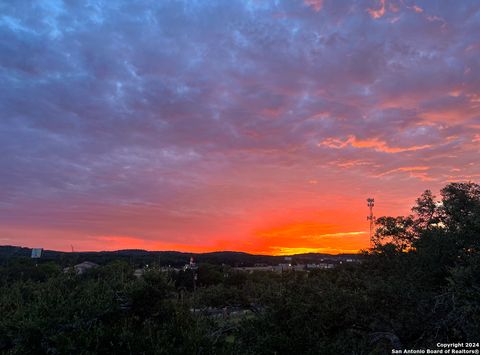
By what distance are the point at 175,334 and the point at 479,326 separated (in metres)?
8.15

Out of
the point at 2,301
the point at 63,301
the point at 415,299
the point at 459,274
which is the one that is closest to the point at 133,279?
the point at 63,301

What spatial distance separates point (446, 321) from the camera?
11.1m

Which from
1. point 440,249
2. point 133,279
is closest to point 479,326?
point 440,249

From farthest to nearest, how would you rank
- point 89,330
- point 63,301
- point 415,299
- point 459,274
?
point 415,299 < point 63,301 < point 459,274 < point 89,330

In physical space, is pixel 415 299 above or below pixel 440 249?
below

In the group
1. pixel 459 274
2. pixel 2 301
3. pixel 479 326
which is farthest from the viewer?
pixel 2 301

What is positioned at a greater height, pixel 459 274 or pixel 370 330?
pixel 459 274

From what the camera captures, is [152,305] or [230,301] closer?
[152,305]

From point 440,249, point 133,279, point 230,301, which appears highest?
point 440,249

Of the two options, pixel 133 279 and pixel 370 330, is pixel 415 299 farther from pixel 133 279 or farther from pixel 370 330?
pixel 133 279

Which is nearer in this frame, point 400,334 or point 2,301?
point 400,334

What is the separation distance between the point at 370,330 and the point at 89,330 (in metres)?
9.19

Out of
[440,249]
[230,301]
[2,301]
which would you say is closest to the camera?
[2,301]

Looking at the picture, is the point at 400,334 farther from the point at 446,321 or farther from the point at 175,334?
the point at 175,334
